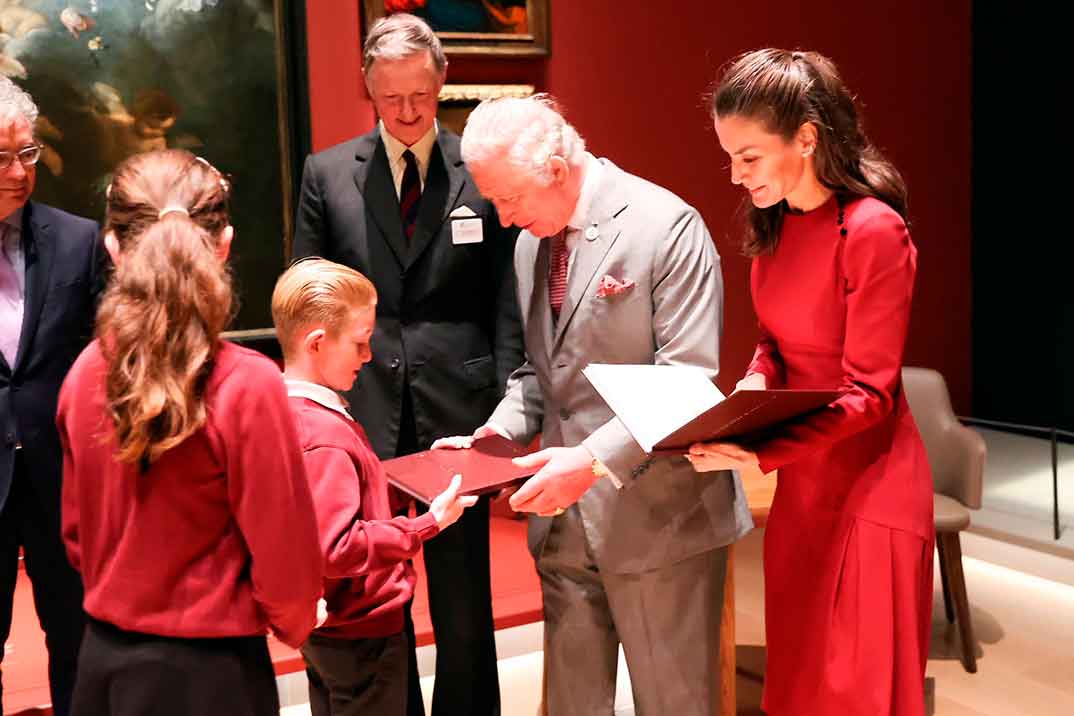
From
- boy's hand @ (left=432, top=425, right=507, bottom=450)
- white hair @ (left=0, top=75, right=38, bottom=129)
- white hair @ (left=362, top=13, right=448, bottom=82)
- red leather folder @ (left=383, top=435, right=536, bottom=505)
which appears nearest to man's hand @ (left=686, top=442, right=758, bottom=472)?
red leather folder @ (left=383, top=435, right=536, bottom=505)

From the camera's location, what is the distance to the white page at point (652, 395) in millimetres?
2051

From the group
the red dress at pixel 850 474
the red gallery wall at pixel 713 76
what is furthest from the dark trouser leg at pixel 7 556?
the red gallery wall at pixel 713 76

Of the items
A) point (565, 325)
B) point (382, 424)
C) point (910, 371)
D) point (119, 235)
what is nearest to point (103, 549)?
point (119, 235)

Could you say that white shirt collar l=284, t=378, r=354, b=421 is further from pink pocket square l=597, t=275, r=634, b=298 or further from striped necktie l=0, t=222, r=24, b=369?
striped necktie l=0, t=222, r=24, b=369

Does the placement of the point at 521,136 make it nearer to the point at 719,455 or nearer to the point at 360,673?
the point at 719,455

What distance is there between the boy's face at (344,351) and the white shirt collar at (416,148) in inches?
32.9

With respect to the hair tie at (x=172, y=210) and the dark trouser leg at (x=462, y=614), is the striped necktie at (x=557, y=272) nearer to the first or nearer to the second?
the dark trouser leg at (x=462, y=614)

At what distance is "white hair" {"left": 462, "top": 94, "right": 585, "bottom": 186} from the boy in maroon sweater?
15.0 inches

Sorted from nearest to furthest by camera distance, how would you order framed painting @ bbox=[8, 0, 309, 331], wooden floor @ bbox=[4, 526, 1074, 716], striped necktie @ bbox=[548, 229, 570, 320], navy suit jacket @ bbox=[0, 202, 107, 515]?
striped necktie @ bbox=[548, 229, 570, 320] → navy suit jacket @ bbox=[0, 202, 107, 515] → wooden floor @ bbox=[4, 526, 1074, 716] → framed painting @ bbox=[8, 0, 309, 331]

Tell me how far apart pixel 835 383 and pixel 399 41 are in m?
1.41

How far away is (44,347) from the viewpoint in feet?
9.09

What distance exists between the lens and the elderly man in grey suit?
2.36 m

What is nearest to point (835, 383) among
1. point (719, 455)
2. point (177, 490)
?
point (719, 455)

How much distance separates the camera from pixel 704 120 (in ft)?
18.0
